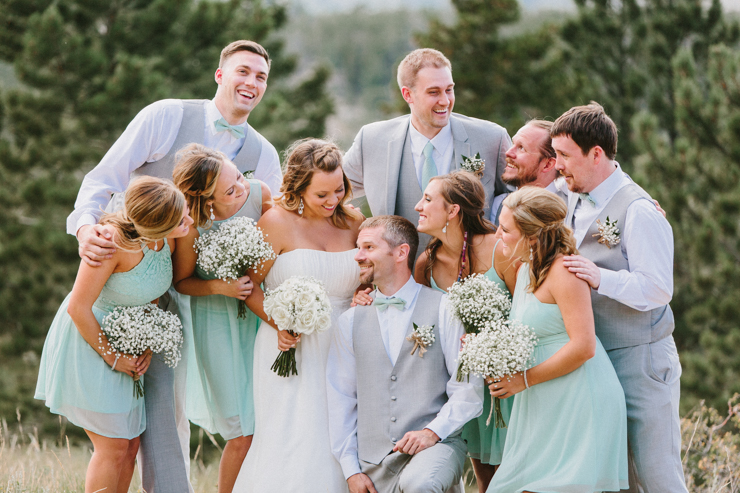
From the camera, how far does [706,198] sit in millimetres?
14305

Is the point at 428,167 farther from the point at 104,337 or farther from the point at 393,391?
the point at 104,337

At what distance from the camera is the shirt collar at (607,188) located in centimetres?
453

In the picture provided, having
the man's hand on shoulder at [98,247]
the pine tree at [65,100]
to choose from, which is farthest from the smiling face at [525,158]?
the pine tree at [65,100]

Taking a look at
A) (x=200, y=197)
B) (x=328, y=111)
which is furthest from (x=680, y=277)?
(x=200, y=197)

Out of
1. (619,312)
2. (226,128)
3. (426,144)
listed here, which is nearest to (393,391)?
(619,312)

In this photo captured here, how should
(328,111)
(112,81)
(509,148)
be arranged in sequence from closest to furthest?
1. (509,148)
2. (112,81)
3. (328,111)

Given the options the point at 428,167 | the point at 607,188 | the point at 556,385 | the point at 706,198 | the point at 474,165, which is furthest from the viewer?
the point at 706,198

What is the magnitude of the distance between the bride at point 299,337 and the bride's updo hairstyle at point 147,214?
83 centimetres

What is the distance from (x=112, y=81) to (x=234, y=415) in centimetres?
1104

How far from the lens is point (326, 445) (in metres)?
4.72

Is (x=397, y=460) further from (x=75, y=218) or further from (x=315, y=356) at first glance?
(x=75, y=218)

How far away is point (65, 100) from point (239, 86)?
11073 mm

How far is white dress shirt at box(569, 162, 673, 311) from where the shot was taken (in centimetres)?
424

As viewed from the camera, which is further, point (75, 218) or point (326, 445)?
point (75, 218)
